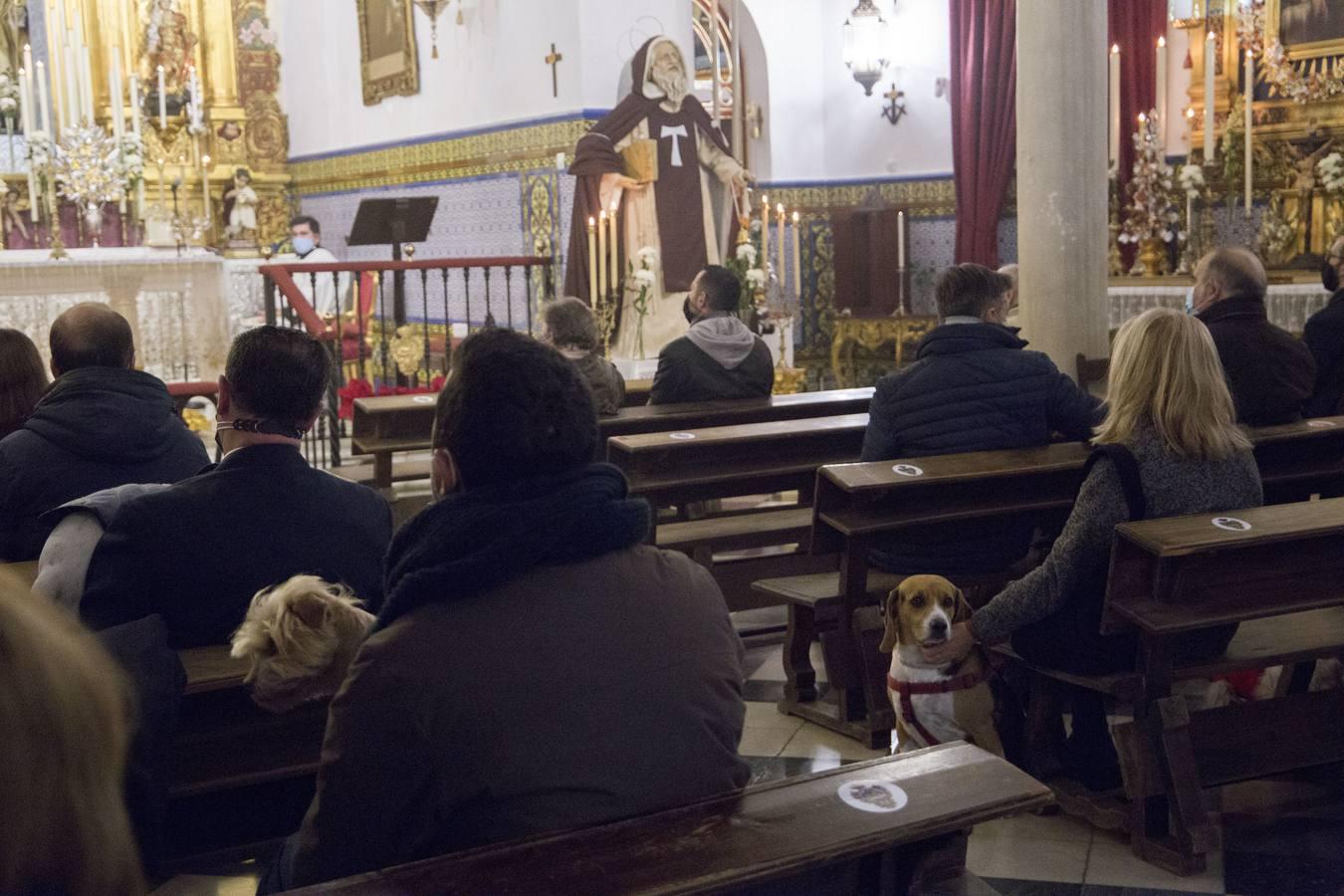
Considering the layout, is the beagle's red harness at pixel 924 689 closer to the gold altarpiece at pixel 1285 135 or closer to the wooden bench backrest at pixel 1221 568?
the wooden bench backrest at pixel 1221 568

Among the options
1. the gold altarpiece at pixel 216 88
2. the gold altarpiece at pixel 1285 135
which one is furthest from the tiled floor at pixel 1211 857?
the gold altarpiece at pixel 216 88

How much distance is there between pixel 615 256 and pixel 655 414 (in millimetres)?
4495

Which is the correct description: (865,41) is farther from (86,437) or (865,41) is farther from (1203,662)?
(86,437)

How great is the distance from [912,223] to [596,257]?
12.4ft

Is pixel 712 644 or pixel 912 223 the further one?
pixel 912 223

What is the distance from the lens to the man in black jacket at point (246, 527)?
279 centimetres

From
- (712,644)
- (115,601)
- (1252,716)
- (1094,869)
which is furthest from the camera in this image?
(1252,716)

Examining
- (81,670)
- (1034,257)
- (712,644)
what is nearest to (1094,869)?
(712,644)

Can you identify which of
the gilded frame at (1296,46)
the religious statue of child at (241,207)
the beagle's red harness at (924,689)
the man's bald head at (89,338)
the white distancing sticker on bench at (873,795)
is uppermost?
the gilded frame at (1296,46)

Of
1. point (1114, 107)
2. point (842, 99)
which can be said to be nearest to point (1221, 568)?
point (1114, 107)

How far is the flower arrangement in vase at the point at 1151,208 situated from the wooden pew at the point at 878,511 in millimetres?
5807

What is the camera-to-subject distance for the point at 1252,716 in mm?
3775

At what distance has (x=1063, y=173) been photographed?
6758 millimetres

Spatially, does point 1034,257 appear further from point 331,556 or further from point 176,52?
point 176,52
